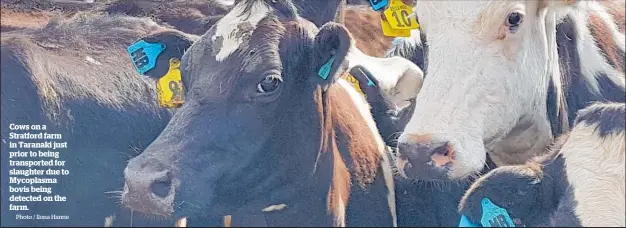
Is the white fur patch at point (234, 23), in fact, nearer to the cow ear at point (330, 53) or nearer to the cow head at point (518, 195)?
the cow ear at point (330, 53)

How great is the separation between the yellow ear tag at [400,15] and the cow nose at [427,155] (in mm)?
558

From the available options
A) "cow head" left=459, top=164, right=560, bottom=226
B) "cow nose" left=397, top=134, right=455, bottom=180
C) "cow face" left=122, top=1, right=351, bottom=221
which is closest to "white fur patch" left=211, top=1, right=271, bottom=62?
"cow face" left=122, top=1, right=351, bottom=221

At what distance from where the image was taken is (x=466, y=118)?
3209 mm

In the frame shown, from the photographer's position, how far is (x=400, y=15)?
363 cm

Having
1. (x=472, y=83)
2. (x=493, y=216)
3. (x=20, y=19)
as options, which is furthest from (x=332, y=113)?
(x=20, y=19)

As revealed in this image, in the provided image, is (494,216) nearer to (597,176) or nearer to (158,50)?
(597,176)

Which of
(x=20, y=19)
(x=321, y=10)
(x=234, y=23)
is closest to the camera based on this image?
(x=234, y=23)

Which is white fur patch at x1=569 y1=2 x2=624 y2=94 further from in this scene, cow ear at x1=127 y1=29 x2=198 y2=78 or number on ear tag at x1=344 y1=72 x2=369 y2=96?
cow ear at x1=127 y1=29 x2=198 y2=78

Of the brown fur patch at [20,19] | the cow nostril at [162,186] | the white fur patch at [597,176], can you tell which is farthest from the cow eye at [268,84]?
the brown fur patch at [20,19]

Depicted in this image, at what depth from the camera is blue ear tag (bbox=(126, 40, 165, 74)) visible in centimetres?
359

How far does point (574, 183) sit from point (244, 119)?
1.07 metres

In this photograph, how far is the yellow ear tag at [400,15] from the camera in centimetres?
359

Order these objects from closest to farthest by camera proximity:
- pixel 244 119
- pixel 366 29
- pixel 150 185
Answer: pixel 150 185 → pixel 244 119 → pixel 366 29

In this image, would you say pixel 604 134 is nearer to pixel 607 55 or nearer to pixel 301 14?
pixel 607 55
